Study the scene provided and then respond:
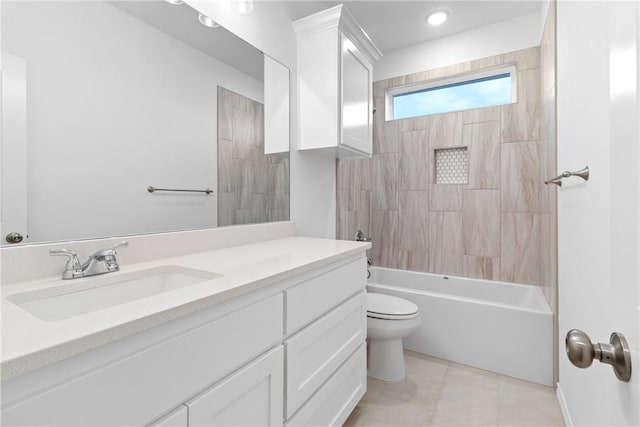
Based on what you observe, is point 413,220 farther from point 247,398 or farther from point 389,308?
point 247,398

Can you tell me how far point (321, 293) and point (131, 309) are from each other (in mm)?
712

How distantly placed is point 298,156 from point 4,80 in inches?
56.3

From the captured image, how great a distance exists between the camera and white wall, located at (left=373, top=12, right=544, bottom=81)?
7.97 feet

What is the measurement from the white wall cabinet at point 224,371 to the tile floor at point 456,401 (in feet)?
1.13

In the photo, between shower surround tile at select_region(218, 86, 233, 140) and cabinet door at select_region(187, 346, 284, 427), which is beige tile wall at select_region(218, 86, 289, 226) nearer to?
shower surround tile at select_region(218, 86, 233, 140)

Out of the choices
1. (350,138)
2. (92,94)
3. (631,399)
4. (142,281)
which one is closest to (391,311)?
(350,138)

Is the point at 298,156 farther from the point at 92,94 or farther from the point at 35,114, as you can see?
the point at 35,114

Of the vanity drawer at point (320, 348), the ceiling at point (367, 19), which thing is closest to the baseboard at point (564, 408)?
the vanity drawer at point (320, 348)

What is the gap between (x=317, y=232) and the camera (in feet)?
7.61

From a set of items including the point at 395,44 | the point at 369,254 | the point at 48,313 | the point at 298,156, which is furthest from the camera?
the point at 369,254

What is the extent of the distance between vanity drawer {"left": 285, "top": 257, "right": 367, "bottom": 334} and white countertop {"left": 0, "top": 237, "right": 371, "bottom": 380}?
68 millimetres

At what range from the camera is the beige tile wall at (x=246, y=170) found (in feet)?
5.22

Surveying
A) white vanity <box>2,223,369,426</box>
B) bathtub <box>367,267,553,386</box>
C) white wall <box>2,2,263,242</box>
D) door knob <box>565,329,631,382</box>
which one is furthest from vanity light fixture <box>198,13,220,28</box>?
bathtub <box>367,267,553,386</box>

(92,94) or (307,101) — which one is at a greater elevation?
(307,101)
